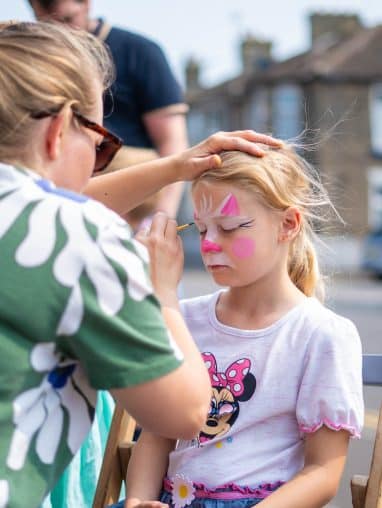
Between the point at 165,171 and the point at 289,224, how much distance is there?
332 millimetres

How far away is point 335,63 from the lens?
1292 inches

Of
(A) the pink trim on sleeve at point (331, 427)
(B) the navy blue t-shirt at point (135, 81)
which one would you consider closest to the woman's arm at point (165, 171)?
(A) the pink trim on sleeve at point (331, 427)

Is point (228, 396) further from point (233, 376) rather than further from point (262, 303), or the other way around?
point (262, 303)

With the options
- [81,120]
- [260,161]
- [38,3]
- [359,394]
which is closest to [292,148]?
[260,161]

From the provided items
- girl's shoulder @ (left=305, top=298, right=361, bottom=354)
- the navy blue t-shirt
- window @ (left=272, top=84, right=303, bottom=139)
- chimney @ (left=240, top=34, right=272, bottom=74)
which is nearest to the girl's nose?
girl's shoulder @ (left=305, top=298, right=361, bottom=354)

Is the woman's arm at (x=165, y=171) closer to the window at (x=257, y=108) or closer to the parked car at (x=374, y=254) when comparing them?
the parked car at (x=374, y=254)

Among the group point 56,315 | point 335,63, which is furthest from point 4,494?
point 335,63

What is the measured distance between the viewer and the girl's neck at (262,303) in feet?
7.00

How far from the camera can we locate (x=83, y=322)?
1.35 metres

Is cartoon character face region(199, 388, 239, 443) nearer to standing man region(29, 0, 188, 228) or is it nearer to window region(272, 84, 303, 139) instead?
standing man region(29, 0, 188, 228)

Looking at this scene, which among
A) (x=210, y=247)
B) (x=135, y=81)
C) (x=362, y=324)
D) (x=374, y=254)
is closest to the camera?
(x=210, y=247)

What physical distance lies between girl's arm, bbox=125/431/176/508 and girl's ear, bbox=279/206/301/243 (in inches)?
22.6

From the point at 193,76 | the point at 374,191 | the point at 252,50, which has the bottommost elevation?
the point at 193,76

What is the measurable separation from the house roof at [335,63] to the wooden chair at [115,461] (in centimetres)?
3097
